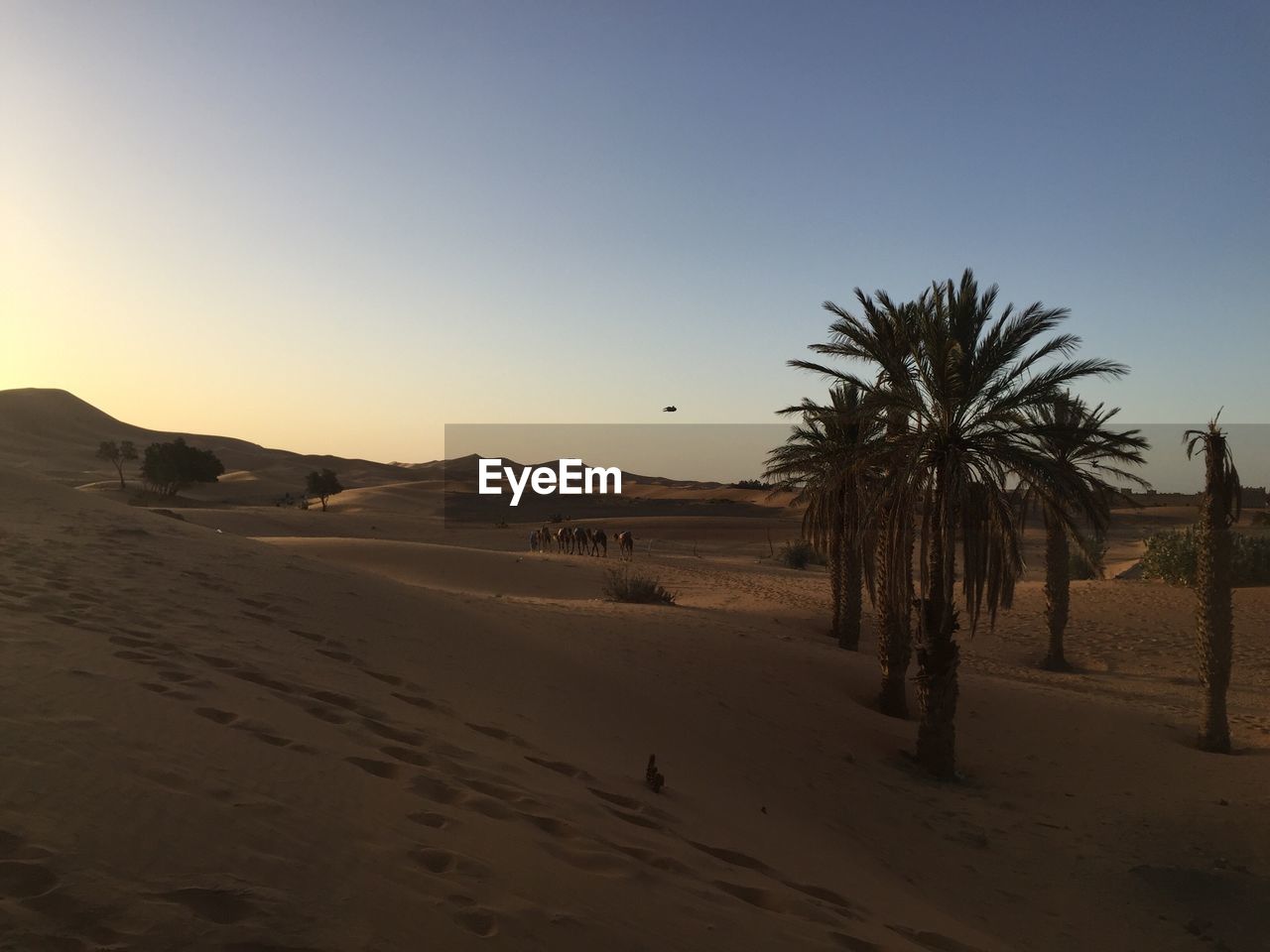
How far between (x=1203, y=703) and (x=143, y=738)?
49.3ft

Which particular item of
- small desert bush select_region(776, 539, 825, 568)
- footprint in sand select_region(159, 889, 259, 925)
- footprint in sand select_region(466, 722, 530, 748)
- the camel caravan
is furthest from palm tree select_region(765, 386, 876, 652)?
small desert bush select_region(776, 539, 825, 568)

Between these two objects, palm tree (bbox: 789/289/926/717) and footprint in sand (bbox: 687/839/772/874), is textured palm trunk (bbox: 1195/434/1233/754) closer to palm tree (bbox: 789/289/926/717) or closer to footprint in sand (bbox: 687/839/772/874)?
palm tree (bbox: 789/289/926/717)

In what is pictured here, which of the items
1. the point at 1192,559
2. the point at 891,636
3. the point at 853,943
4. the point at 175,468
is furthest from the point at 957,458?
the point at 175,468

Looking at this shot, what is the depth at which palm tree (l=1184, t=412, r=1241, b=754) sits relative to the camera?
12820 mm

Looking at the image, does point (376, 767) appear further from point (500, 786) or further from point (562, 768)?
point (562, 768)

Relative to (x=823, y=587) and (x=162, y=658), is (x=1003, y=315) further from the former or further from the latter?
(x=823, y=587)

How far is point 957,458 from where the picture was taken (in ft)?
36.8

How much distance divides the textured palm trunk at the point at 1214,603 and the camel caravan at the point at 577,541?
25013 mm

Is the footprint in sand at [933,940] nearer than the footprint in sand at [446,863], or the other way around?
the footprint in sand at [446,863]

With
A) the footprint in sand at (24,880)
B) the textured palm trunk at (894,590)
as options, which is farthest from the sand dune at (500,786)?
the textured palm trunk at (894,590)

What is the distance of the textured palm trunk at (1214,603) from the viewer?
42.2 feet

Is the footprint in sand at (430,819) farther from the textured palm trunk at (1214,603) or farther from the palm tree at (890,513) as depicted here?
the textured palm trunk at (1214,603)

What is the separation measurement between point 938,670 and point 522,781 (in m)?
7.21

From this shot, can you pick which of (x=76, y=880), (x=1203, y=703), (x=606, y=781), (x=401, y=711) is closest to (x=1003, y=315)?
(x=1203, y=703)
